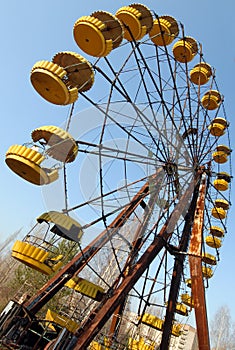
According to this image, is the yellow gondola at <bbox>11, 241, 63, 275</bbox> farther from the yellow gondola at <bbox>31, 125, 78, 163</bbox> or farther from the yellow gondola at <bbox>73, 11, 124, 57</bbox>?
the yellow gondola at <bbox>73, 11, 124, 57</bbox>

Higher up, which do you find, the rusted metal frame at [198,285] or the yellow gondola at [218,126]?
the yellow gondola at [218,126]

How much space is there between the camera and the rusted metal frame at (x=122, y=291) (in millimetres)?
6362

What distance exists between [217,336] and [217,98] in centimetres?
3522

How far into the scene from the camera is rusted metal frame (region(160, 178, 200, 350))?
29.4ft

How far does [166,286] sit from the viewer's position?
10.1m

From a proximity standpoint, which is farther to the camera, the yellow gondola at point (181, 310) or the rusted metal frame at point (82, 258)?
the yellow gondola at point (181, 310)

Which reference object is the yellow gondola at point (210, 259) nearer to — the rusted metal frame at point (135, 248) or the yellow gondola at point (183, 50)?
the rusted metal frame at point (135, 248)

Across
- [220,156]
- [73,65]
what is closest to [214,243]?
[220,156]

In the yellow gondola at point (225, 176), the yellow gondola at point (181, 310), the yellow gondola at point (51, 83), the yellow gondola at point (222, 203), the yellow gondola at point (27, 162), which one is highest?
the yellow gondola at point (225, 176)

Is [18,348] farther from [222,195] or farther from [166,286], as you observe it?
[222,195]

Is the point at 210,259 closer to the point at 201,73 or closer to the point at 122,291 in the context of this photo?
the point at 201,73

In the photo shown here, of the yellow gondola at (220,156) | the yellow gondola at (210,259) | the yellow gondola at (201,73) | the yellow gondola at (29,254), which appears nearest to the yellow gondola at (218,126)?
the yellow gondola at (220,156)

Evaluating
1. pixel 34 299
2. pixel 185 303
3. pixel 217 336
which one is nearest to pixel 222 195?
pixel 185 303

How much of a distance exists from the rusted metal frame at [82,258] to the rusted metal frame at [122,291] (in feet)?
3.56
